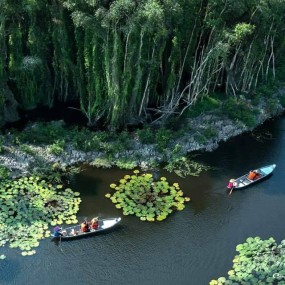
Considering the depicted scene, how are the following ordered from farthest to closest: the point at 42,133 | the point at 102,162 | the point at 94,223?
the point at 42,133
the point at 102,162
the point at 94,223

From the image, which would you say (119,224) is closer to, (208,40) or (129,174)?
(129,174)

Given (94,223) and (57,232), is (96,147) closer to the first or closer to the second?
(94,223)

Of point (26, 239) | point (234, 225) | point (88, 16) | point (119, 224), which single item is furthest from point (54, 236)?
point (88, 16)

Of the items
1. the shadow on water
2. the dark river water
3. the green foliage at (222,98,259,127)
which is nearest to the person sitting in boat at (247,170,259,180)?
the dark river water

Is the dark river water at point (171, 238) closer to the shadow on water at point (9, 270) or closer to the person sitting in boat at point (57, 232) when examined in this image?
the shadow on water at point (9, 270)

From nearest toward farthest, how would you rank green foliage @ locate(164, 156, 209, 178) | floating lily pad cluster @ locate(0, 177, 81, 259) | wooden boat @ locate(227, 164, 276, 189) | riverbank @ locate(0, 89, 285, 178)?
floating lily pad cluster @ locate(0, 177, 81, 259), wooden boat @ locate(227, 164, 276, 189), riverbank @ locate(0, 89, 285, 178), green foliage @ locate(164, 156, 209, 178)

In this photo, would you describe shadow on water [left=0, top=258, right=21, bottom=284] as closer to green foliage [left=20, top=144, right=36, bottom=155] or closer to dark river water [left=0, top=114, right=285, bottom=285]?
dark river water [left=0, top=114, right=285, bottom=285]

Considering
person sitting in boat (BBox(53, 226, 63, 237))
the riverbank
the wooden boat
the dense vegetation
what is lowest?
person sitting in boat (BBox(53, 226, 63, 237))

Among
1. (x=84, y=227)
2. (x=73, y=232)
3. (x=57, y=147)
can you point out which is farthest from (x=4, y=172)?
(x=84, y=227)
